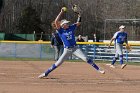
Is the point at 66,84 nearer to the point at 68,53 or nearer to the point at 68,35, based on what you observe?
the point at 68,53

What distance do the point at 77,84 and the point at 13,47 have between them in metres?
17.0

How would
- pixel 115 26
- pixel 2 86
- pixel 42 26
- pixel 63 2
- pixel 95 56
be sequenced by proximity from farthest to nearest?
pixel 63 2
pixel 42 26
pixel 115 26
pixel 95 56
pixel 2 86

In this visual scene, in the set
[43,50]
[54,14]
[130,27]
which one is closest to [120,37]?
[43,50]

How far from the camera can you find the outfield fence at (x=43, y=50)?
2877 cm

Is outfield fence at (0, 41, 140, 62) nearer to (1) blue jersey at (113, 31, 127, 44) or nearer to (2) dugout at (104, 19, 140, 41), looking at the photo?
(1) blue jersey at (113, 31, 127, 44)

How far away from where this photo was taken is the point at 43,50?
29297mm

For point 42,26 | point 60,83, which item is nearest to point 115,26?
point 42,26

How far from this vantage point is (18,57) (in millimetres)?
29266

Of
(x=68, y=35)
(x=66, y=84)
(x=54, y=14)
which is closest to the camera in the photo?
(x=66, y=84)

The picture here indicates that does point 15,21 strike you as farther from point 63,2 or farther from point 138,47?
point 138,47

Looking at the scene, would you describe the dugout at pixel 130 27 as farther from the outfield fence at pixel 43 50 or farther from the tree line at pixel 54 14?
the outfield fence at pixel 43 50

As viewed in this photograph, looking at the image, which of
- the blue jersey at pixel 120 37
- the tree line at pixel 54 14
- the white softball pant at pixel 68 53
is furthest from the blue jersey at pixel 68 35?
the tree line at pixel 54 14

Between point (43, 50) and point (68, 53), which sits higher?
point (68, 53)

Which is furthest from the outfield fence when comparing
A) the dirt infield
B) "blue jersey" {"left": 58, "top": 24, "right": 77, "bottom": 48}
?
"blue jersey" {"left": 58, "top": 24, "right": 77, "bottom": 48}
